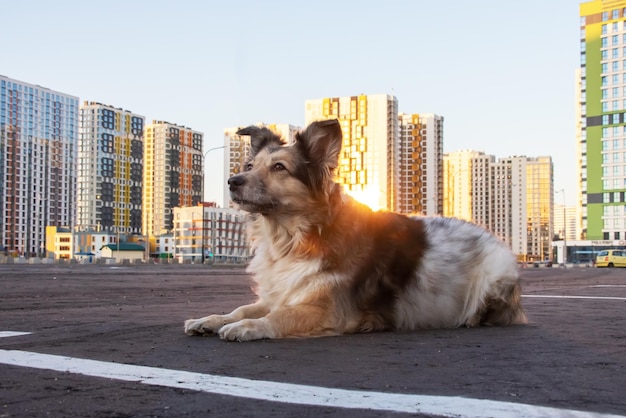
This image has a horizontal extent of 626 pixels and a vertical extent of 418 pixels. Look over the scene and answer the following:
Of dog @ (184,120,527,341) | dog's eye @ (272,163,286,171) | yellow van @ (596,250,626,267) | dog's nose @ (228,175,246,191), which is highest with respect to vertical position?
dog's eye @ (272,163,286,171)

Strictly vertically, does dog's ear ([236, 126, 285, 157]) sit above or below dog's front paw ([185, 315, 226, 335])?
above

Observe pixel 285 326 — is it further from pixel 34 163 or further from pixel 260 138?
pixel 34 163

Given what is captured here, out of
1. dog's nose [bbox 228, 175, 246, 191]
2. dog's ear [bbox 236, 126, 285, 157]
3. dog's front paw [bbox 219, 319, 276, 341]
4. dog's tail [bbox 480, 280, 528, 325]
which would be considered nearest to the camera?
dog's front paw [bbox 219, 319, 276, 341]

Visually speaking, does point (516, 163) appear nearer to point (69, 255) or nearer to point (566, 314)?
point (69, 255)

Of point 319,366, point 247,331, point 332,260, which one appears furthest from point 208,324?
point 319,366

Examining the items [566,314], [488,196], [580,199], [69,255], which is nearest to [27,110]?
[69,255]

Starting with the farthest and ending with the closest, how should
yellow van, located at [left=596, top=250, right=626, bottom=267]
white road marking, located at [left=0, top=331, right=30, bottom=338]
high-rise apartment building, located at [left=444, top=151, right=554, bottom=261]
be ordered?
high-rise apartment building, located at [left=444, top=151, right=554, bottom=261] < yellow van, located at [left=596, top=250, right=626, bottom=267] < white road marking, located at [left=0, top=331, right=30, bottom=338]

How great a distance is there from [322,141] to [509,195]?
167329 mm

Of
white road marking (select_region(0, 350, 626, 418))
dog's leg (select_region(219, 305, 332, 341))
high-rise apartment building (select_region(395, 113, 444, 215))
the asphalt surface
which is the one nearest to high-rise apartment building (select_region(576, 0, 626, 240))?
high-rise apartment building (select_region(395, 113, 444, 215))

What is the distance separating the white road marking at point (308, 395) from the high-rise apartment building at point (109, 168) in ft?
584

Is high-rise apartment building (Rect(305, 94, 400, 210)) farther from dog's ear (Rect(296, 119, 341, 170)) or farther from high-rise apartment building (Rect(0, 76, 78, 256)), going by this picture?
dog's ear (Rect(296, 119, 341, 170))

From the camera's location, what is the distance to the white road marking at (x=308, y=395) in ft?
8.56

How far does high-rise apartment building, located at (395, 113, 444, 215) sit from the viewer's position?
125312mm

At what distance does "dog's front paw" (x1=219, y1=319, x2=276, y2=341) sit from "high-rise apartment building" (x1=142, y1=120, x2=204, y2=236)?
17830 centimetres
